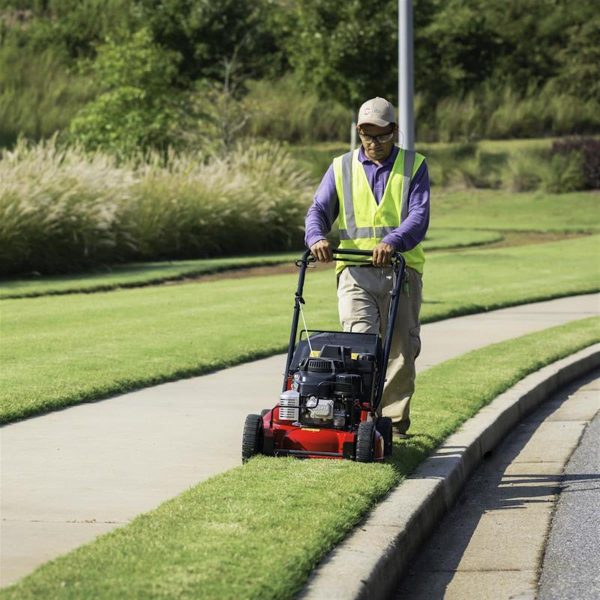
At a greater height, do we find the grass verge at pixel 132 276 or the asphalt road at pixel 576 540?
the grass verge at pixel 132 276

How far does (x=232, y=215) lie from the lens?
2789 cm

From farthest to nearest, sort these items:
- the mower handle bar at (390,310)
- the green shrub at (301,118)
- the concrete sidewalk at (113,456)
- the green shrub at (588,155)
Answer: the green shrub at (301,118), the green shrub at (588,155), the mower handle bar at (390,310), the concrete sidewalk at (113,456)

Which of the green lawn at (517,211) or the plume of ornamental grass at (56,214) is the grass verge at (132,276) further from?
the green lawn at (517,211)

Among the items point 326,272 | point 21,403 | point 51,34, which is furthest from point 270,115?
point 21,403

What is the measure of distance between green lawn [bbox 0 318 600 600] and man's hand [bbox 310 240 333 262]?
A: 1.06 metres

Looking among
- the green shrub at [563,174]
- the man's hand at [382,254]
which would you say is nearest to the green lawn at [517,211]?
the green shrub at [563,174]

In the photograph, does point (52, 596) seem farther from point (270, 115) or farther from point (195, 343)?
point (270, 115)

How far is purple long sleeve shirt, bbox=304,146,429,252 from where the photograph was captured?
811 centimetres

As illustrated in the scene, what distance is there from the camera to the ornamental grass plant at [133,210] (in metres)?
22.5

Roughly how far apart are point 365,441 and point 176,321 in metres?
8.16

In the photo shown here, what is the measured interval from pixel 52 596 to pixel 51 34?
49653 millimetres

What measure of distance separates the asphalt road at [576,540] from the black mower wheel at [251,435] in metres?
1.58

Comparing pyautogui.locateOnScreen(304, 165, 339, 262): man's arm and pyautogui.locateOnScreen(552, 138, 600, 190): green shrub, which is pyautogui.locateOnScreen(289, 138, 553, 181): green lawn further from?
pyautogui.locateOnScreen(304, 165, 339, 262): man's arm

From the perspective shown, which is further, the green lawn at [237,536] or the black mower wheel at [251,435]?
the black mower wheel at [251,435]
